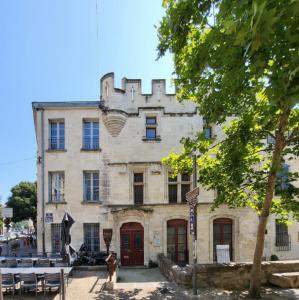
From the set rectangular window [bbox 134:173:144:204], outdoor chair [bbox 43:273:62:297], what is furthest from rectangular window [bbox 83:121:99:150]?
outdoor chair [bbox 43:273:62:297]

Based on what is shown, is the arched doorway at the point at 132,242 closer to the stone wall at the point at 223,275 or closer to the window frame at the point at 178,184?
the window frame at the point at 178,184

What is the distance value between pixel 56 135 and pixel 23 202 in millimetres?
32316

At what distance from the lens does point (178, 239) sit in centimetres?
1880

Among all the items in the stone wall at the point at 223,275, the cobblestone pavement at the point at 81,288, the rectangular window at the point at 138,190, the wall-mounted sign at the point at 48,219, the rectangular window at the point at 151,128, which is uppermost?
the rectangular window at the point at 151,128

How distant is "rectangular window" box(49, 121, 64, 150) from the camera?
1904cm

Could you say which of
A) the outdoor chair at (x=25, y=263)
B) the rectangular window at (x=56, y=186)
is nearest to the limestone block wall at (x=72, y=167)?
the rectangular window at (x=56, y=186)

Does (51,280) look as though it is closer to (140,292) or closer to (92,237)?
(140,292)

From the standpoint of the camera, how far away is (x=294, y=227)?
19047mm

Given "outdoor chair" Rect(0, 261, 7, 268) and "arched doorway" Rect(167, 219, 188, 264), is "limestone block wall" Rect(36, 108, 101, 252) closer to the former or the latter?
"arched doorway" Rect(167, 219, 188, 264)

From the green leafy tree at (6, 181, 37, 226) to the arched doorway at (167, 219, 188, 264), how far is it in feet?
110

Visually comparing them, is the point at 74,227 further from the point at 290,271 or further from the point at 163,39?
the point at 163,39

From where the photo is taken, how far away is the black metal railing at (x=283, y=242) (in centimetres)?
1885

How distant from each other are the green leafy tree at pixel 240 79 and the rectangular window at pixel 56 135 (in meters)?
9.46

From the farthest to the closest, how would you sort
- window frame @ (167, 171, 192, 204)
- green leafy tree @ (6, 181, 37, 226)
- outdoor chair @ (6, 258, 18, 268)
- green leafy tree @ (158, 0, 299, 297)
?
green leafy tree @ (6, 181, 37, 226) < window frame @ (167, 171, 192, 204) < outdoor chair @ (6, 258, 18, 268) < green leafy tree @ (158, 0, 299, 297)
